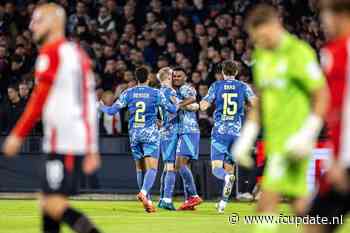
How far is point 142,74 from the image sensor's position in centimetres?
1708

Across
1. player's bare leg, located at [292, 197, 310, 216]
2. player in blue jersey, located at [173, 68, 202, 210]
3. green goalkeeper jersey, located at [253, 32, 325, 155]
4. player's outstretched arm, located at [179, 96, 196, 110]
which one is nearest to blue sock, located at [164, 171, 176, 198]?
player in blue jersey, located at [173, 68, 202, 210]

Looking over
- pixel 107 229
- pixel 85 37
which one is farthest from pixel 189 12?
pixel 107 229

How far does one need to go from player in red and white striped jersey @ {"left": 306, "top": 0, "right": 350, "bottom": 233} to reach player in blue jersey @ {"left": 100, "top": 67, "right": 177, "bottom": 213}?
32.1 feet

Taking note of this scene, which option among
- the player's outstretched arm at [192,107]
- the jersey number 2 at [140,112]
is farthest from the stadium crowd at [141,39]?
the jersey number 2 at [140,112]

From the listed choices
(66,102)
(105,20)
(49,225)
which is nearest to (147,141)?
(105,20)

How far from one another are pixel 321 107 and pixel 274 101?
62cm

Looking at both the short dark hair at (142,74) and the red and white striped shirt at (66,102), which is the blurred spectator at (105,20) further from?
the red and white striped shirt at (66,102)

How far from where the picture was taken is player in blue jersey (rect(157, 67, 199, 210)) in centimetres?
1736

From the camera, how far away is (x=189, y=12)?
2458 centimetres

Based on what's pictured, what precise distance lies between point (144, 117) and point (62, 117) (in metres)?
8.60

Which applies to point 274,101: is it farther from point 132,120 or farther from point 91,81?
point 132,120

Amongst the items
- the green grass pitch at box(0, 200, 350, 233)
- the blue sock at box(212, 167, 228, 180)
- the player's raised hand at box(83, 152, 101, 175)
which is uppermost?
the player's raised hand at box(83, 152, 101, 175)

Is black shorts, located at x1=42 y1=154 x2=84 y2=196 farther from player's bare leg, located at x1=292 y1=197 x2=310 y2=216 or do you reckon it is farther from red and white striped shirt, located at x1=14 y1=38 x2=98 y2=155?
player's bare leg, located at x1=292 y1=197 x2=310 y2=216

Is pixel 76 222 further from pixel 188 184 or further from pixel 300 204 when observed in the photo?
pixel 188 184
